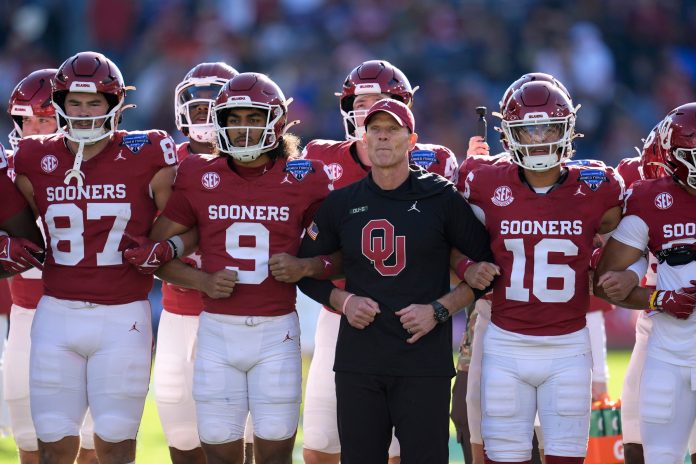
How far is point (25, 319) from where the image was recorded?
5629 mm

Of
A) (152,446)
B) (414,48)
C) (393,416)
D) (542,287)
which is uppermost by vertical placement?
(414,48)

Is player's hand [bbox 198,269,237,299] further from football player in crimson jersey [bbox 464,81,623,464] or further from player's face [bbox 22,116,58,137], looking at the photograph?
player's face [bbox 22,116,58,137]

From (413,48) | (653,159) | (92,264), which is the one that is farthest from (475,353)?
(413,48)

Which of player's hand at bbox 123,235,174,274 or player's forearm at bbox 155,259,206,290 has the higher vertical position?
player's hand at bbox 123,235,174,274

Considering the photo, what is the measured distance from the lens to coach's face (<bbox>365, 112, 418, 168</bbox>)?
4.61m

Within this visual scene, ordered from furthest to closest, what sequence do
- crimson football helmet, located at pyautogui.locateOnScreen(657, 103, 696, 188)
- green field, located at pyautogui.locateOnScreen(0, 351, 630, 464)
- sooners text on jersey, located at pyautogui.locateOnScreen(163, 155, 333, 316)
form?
1. green field, located at pyautogui.locateOnScreen(0, 351, 630, 464)
2. sooners text on jersey, located at pyautogui.locateOnScreen(163, 155, 333, 316)
3. crimson football helmet, located at pyautogui.locateOnScreen(657, 103, 696, 188)

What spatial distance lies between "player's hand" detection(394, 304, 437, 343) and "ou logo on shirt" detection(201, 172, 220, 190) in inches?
38.2

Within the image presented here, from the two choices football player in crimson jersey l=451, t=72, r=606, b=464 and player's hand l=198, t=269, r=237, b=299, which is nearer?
player's hand l=198, t=269, r=237, b=299

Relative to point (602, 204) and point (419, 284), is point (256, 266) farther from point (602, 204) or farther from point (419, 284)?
point (602, 204)

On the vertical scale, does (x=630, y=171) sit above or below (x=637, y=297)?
above

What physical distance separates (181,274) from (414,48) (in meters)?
8.64

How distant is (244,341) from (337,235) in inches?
22.8

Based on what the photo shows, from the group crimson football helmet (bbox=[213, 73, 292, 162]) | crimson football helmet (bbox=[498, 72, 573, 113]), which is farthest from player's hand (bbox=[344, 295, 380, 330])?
crimson football helmet (bbox=[498, 72, 573, 113])

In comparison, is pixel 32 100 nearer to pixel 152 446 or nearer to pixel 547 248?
pixel 152 446
